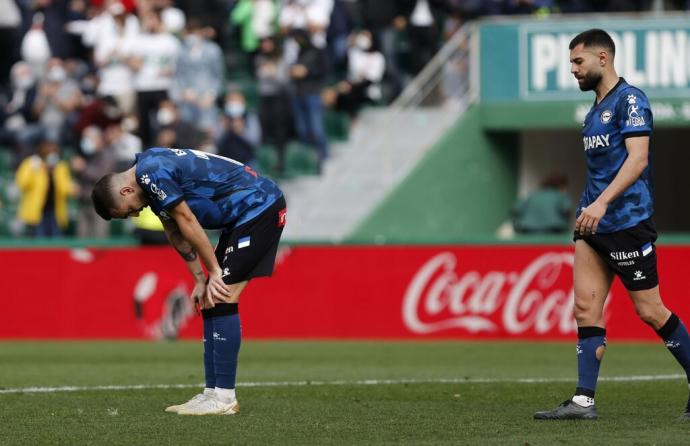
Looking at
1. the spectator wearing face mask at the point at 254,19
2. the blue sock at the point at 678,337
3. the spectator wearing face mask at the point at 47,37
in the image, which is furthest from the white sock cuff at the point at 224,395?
the spectator wearing face mask at the point at 47,37

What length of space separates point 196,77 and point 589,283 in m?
14.1

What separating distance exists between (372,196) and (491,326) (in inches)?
175

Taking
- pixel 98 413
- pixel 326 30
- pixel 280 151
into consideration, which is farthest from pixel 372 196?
pixel 98 413

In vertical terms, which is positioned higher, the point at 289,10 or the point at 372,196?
the point at 289,10

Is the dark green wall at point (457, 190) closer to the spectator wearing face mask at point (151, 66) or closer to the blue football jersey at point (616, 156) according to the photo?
the spectator wearing face mask at point (151, 66)

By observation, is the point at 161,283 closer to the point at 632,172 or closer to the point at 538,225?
the point at 538,225

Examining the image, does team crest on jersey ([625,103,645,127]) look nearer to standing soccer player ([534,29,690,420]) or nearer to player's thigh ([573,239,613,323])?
standing soccer player ([534,29,690,420])

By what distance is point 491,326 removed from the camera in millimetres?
18219

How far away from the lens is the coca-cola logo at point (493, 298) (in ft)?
59.2

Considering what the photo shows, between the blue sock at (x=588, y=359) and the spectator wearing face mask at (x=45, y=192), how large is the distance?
13.7m

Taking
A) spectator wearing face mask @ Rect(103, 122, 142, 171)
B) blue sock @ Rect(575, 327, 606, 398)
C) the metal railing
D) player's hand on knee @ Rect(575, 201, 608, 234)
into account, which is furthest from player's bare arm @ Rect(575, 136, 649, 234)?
spectator wearing face mask @ Rect(103, 122, 142, 171)

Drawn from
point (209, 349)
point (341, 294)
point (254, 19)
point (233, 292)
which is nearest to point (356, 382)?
point (209, 349)

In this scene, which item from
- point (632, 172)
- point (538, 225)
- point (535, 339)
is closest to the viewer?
point (632, 172)

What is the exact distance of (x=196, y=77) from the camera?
2228 centimetres
